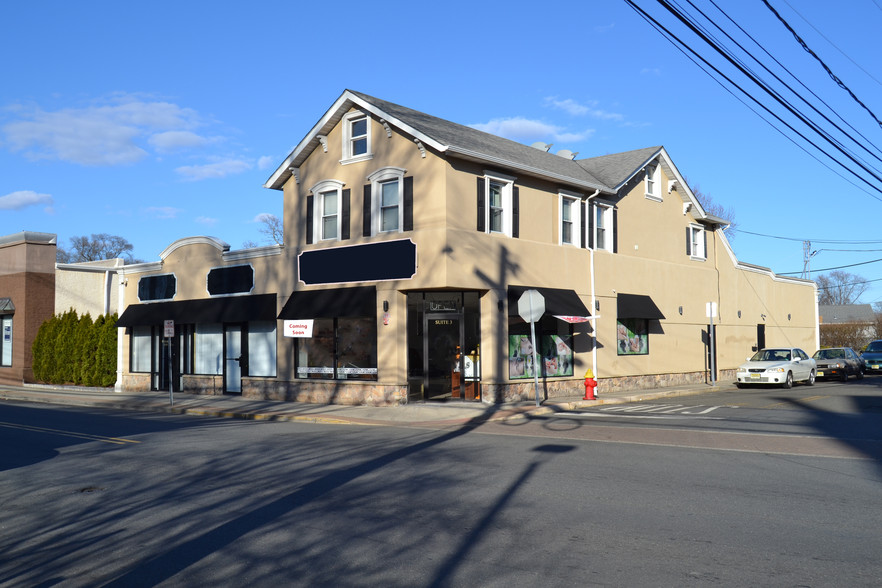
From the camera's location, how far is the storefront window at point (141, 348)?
3002 centimetres

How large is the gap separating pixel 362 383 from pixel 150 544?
15.2 metres

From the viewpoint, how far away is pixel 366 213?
22.6 metres

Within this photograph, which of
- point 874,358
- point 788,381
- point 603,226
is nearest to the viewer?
point 603,226

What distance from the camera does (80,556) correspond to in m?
6.67

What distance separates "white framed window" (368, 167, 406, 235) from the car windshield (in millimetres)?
16146

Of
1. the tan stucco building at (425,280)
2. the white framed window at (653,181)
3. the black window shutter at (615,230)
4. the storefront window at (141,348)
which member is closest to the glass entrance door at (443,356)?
the tan stucco building at (425,280)

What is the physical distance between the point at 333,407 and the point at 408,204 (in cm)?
618

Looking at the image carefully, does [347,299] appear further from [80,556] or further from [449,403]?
[80,556]

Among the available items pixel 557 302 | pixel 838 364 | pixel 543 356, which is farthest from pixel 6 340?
pixel 838 364

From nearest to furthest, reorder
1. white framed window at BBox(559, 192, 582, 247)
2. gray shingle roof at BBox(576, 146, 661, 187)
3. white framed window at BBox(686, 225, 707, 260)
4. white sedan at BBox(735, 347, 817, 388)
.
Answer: white framed window at BBox(559, 192, 582, 247)
gray shingle roof at BBox(576, 146, 661, 187)
white sedan at BBox(735, 347, 817, 388)
white framed window at BBox(686, 225, 707, 260)

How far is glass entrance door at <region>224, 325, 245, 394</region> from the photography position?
1032 inches

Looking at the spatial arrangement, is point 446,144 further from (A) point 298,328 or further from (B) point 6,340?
(B) point 6,340

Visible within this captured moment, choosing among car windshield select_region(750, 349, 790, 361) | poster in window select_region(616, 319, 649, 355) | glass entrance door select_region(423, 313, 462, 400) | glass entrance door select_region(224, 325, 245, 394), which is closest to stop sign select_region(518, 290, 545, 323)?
glass entrance door select_region(423, 313, 462, 400)

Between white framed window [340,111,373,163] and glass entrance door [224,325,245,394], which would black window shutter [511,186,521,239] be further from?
glass entrance door [224,325,245,394]
